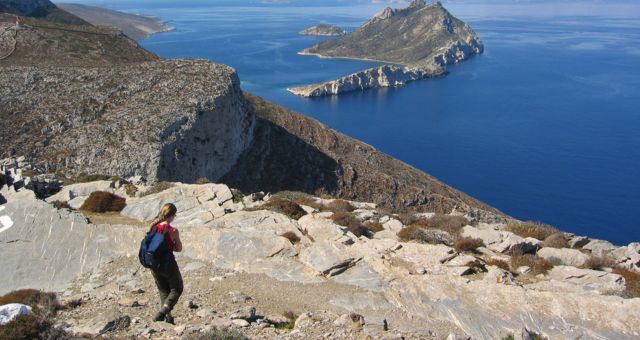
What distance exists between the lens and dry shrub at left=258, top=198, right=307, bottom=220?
1980 centimetres

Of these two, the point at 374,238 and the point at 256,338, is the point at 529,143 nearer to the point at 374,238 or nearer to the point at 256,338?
the point at 374,238

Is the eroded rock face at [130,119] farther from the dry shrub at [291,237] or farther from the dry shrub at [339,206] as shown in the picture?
the dry shrub at [291,237]

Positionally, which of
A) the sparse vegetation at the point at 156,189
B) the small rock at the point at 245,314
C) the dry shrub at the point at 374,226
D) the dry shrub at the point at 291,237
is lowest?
the dry shrub at the point at 374,226

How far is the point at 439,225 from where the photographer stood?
20625 millimetres

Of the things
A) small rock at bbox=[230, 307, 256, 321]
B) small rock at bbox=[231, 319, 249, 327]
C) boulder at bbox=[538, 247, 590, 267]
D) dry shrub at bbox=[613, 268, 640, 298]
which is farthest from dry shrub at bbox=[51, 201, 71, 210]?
dry shrub at bbox=[613, 268, 640, 298]

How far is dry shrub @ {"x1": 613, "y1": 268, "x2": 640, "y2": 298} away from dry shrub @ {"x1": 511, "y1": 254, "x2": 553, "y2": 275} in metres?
1.96

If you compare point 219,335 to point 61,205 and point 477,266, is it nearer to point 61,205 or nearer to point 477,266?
point 477,266

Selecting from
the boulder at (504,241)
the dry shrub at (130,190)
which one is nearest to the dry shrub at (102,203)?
the dry shrub at (130,190)

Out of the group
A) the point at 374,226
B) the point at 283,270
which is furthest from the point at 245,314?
the point at 374,226

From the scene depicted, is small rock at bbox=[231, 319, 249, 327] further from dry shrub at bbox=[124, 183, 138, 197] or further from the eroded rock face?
the eroded rock face

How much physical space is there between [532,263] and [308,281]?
7055mm

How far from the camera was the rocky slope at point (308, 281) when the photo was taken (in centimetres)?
1134

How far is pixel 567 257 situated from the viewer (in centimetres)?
1634

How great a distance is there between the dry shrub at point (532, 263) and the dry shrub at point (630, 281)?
196 cm
